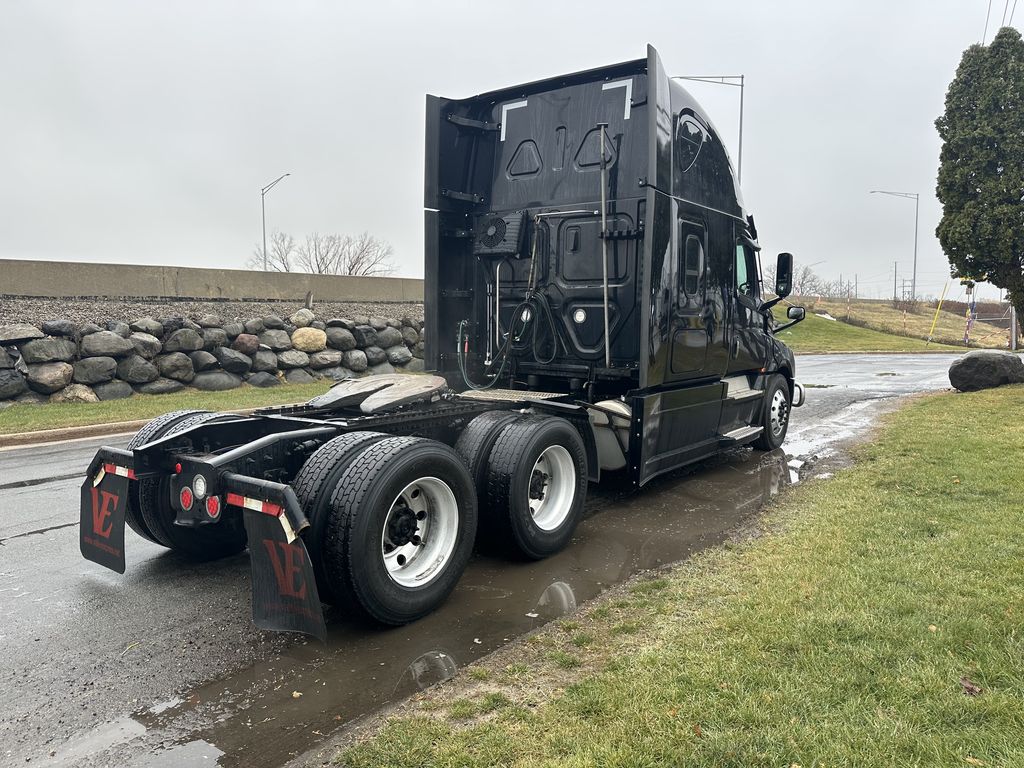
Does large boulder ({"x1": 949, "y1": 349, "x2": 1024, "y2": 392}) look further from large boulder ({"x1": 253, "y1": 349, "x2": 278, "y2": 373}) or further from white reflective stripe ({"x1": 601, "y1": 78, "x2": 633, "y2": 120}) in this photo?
large boulder ({"x1": 253, "y1": 349, "x2": 278, "y2": 373})

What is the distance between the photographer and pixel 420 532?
4.23 metres

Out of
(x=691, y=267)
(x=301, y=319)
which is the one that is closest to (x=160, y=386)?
(x=301, y=319)

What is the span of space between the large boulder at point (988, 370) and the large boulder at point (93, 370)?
16.2 meters

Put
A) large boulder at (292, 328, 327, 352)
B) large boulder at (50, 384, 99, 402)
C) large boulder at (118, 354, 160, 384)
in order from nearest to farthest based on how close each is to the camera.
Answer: large boulder at (50, 384, 99, 402), large boulder at (118, 354, 160, 384), large boulder at (292, 328, 327, 352)

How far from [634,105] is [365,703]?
5354mm

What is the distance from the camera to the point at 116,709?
10.3 feet

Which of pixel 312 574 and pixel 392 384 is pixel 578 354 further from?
pixel 312 574

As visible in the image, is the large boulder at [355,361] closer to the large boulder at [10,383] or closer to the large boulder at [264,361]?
the large boulder at [264,361]

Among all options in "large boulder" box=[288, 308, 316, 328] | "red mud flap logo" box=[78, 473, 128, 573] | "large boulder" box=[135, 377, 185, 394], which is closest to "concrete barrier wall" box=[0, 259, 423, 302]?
"large boulder" box=[288, 308, 316, 328]

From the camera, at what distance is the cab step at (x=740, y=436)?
7.59m

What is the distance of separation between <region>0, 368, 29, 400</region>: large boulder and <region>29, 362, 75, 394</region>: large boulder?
0.63ft

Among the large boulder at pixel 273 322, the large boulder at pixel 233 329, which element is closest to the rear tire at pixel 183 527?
the large boulder at pixel 233 329

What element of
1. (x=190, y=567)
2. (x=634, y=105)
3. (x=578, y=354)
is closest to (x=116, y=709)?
(x=190, y=567)

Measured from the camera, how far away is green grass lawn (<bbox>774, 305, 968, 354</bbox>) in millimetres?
33750
